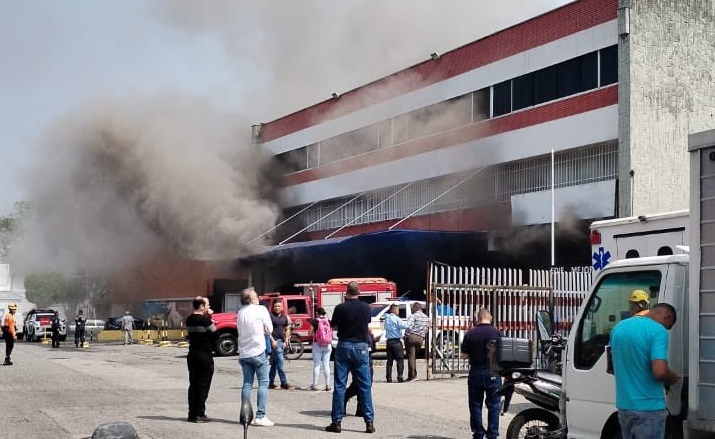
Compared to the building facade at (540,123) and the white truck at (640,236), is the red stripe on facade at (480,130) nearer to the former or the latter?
the building facade at (540,123)

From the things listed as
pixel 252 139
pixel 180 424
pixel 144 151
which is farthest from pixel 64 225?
pixel 180 424

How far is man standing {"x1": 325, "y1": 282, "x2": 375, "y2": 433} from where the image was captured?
984 centimetres

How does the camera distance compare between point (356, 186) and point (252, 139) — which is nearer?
point (356, 186)

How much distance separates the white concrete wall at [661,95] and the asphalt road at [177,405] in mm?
9705

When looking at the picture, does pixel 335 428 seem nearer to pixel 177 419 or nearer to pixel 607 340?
A: pixel 177 419

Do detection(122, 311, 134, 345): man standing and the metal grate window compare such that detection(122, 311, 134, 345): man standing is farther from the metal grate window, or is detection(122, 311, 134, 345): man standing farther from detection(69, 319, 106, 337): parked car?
the metal grate window

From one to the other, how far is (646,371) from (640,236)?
473cm

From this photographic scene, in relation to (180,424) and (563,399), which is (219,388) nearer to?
(180,424)

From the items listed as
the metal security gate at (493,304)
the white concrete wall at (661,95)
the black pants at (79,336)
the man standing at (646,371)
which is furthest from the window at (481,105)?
the man standing at (646,371)

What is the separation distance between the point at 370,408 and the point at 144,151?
1128 inches

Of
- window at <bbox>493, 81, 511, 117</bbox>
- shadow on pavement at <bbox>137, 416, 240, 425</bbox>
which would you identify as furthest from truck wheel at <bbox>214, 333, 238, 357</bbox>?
shadow on pavement at <bbox>137, 416, 240, 425</bbox>

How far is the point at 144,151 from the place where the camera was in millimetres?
36656

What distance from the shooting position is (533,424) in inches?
321

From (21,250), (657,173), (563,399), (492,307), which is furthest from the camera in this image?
(21,250)
